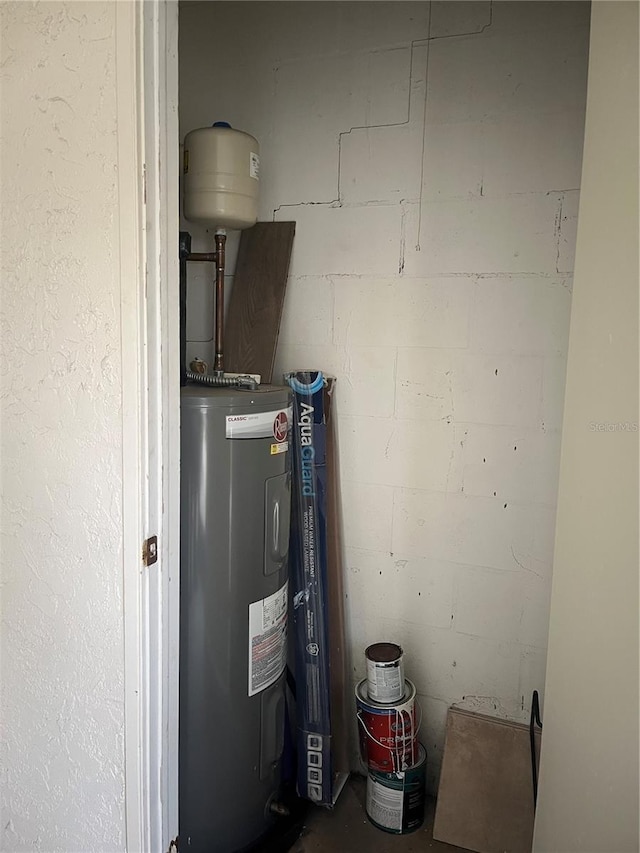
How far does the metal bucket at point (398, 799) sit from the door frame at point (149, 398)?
731 mm

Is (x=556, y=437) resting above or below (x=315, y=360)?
below

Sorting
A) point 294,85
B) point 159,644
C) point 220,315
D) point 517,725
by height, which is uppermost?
point 294,85

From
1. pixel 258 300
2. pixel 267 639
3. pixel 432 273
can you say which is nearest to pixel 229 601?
pixel 267 639

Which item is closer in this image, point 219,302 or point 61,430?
point 61,430

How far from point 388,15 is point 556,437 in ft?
4.44

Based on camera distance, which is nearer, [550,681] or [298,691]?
[550,681]

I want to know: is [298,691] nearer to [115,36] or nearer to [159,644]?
[159,644]

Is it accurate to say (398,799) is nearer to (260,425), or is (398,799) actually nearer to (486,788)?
(486,788)

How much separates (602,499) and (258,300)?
1372 mm

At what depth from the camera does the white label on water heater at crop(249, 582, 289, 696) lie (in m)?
1.71

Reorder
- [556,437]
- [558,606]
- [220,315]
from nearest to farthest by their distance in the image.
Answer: [558,606]
[556,437]
[220,315]

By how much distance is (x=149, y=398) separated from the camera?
1.27m

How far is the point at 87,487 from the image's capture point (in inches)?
52.1

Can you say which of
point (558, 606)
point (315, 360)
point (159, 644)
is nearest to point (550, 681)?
point (558, 606)
